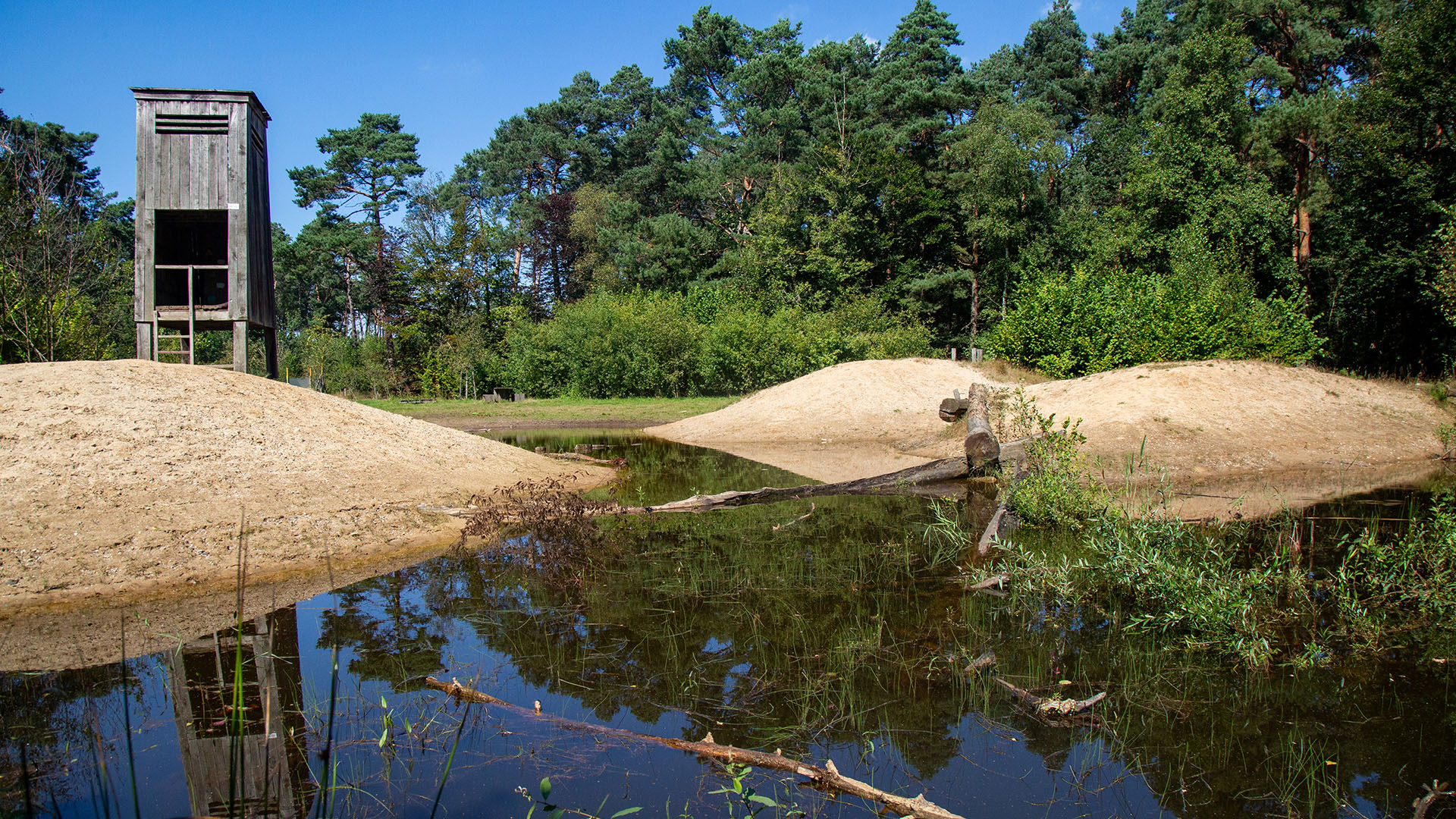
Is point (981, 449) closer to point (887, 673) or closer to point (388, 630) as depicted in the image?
point (887, 673)

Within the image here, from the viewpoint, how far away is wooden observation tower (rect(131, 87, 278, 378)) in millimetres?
14406

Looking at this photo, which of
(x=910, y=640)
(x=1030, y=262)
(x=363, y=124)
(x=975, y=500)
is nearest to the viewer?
(x=910, y=640)

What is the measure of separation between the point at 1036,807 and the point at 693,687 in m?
2.13

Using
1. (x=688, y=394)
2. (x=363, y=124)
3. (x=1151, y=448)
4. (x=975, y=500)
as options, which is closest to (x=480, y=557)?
(x=975, y=500)

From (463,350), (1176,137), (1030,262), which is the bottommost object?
(463,350)

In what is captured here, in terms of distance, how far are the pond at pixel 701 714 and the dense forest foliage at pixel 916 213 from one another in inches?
665

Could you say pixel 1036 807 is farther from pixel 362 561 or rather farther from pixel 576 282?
pixel 576 282

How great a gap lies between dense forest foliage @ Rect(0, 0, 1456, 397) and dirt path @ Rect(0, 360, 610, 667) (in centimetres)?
999

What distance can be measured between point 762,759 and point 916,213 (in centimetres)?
4075

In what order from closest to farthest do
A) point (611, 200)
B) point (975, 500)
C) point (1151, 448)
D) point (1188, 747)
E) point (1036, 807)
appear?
point (1036, 807), point (1188, 747), point (975, 500), point (1151, 448), point (611, 200)

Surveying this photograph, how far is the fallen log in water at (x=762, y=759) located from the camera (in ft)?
11.6

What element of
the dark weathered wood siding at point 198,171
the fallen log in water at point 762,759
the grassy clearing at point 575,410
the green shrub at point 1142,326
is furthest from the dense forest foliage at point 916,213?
the fallen log in water at point 762,759

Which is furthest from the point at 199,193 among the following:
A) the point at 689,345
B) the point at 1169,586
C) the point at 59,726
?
the point at 689,345

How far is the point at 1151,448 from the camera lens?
14602 mm
